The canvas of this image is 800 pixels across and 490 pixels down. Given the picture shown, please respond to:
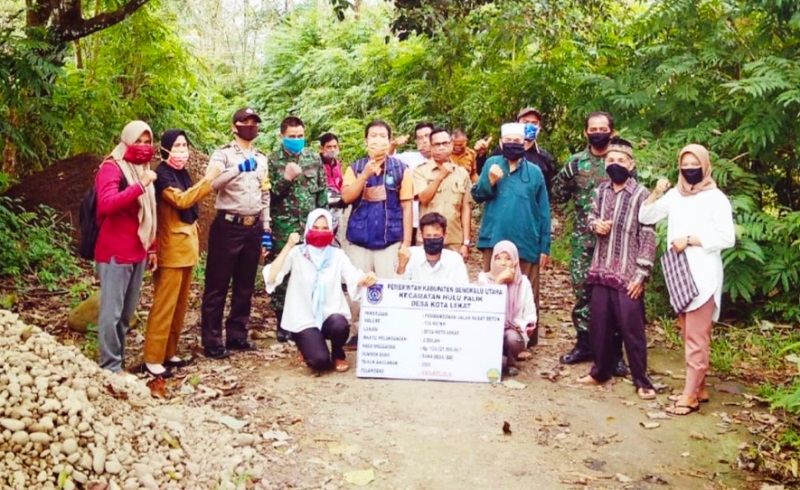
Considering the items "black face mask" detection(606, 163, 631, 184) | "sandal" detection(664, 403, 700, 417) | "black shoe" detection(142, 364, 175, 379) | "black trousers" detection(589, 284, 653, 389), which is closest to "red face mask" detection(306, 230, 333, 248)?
"black shoe" detection(142, 364, 175, 379)

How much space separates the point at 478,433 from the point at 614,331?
1.58 m

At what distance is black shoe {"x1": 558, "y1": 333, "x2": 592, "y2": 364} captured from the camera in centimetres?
629

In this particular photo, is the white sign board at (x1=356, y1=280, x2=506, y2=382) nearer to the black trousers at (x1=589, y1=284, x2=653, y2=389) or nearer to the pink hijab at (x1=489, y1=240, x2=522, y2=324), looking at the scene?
the pink hijab at (x1=489, y1=240, x2=522, y2=324)

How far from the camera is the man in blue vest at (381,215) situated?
6.38 metres

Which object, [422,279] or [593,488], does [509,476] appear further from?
[422,279]

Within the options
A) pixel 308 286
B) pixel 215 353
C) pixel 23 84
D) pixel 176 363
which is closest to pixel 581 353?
pixel 308 286

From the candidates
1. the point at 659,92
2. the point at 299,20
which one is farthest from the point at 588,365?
the point at 299,20

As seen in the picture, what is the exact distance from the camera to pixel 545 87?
420 inches

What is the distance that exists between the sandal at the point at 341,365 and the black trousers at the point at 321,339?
6 centimetres

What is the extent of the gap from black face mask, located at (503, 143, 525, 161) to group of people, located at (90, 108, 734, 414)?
22mm

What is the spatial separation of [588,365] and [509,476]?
226cm

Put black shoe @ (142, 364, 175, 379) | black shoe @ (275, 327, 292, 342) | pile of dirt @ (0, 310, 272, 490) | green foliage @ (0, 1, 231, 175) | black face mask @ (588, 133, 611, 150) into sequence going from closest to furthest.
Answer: pile of dirt @ (0, 310, 272, 490), black shoe @ (142, 364, 175, 379), black face mask @ (588, 133, 611, 150), black shoe @ (275, 327, 292, 342), green foliage @ (0, 1, 231, 175)

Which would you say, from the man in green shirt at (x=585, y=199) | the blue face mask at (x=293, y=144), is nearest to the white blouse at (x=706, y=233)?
the man in green shirt at (x=585, y=199)

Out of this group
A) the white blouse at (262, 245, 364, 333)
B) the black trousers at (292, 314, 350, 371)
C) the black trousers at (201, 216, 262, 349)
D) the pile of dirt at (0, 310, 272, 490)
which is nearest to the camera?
the pile of dirt at (0, 310, 272, 490)
